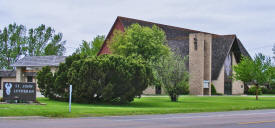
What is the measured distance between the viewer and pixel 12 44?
83188 millimetres

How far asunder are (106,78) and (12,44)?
2227 inches

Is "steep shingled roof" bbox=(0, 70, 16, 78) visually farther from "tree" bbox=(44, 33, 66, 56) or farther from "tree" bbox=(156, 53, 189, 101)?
"tree" bbox=(156, 53, 189, 101)

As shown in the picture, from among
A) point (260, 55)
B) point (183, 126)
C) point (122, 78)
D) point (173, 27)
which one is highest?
point (173, 27)

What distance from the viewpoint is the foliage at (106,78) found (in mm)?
30891

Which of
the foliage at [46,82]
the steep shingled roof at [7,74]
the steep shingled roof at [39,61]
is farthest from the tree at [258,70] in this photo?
the steep shingled roof at [7,74]

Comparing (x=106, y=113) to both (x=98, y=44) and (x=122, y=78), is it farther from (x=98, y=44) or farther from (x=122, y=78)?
(x=98, y=44)

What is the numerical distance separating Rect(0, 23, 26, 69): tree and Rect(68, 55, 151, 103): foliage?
176ft

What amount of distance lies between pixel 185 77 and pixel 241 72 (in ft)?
41.7

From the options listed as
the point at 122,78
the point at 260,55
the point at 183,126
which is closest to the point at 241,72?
the point at 260,55

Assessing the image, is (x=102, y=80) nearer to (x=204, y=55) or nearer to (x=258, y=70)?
(x=258, y=70)

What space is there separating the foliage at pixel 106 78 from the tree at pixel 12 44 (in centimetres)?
5365

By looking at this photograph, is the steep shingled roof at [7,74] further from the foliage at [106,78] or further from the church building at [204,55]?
the foliage at [106,78]

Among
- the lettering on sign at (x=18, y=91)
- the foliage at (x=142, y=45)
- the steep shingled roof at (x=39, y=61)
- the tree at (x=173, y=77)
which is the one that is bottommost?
the lettering on sign at (x=18, y=91)

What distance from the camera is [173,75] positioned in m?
38.5
